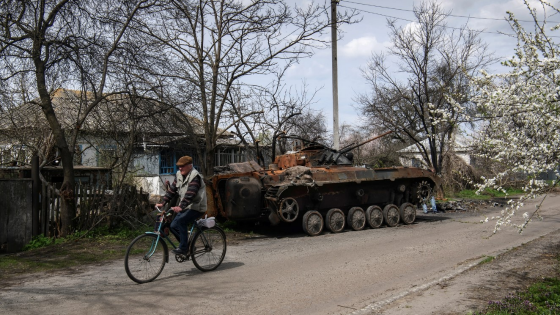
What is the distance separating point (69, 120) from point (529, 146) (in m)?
12.8

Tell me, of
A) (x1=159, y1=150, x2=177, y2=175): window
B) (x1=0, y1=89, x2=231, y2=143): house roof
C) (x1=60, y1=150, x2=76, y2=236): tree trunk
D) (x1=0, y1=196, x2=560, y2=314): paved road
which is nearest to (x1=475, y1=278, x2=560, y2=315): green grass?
(x1=0, y1=196, x2=560, y2=314): paved road

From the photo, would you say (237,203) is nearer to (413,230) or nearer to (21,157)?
(413,230)

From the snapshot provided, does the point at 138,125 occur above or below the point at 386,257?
above

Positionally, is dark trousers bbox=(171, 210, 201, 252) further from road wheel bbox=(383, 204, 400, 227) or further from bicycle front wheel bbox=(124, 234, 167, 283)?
road wheel bbox=(383, 204, 400, 227)

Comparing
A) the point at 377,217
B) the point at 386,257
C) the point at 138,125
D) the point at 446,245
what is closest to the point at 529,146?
the point at 386,257

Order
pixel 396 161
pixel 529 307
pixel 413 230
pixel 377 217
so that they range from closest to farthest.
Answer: pixel 529 307
pixel 413 230
pixel 377 217
pixel 396 161

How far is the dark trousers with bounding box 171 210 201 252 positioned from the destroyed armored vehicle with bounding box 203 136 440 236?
4.63 meters

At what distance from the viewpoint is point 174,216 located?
774cm

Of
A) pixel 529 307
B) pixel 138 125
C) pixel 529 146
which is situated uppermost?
pixel 138 125

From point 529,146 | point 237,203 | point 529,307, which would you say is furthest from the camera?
point 237,203

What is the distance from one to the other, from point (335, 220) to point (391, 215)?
2.36m

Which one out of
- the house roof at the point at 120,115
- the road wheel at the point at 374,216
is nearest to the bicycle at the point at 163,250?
the house roof at the point at 120,115

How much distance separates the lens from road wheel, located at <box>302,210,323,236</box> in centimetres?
1286

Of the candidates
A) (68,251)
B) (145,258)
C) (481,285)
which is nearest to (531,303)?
(481,285)
